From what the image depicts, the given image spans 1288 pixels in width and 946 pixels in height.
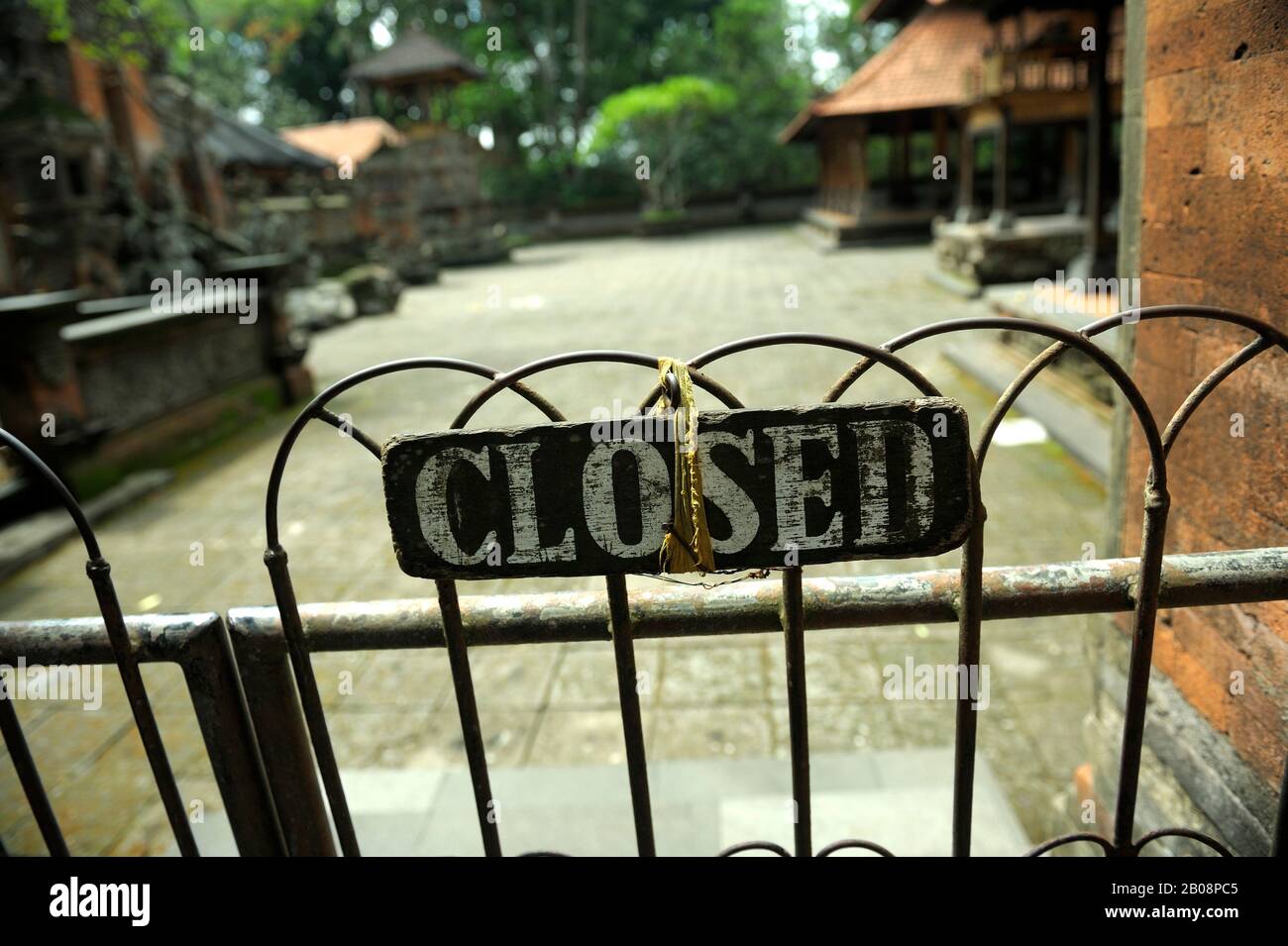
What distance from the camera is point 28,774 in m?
1.48

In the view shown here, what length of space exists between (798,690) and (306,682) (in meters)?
0.75

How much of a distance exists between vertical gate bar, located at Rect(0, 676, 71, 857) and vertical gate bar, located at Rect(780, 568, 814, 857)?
3.92 feet

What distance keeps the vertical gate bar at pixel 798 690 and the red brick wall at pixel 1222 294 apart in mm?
964

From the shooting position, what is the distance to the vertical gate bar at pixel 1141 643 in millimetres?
1225

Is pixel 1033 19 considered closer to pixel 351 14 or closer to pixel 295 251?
pixel 295 251

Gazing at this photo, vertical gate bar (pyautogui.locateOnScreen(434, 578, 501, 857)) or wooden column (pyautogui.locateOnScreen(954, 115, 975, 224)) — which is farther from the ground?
wooden column (pyautogui.locateOnScreen(954, 115, 975, 224))

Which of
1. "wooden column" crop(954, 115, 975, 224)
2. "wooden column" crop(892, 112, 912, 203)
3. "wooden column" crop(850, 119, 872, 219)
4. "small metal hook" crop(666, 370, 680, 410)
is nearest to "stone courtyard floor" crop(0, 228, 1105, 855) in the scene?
"small metal hook" crop(666, 370, 680, 410)

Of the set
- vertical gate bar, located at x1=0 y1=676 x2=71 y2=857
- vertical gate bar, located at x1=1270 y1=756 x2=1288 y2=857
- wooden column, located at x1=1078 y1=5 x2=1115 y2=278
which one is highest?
wooden column, located at x1=1078 y1=5 x2=1115 y2=278

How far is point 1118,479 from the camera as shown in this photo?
2.42 metres

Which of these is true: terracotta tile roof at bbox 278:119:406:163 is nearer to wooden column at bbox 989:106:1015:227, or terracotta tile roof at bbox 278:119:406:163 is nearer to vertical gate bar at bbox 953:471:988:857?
wooden column at bbox 989:106:1015:227

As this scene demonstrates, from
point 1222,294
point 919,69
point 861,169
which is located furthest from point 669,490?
point 861,169

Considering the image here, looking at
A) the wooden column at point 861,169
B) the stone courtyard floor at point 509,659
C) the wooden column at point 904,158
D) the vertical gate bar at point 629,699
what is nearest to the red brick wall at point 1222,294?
the stone courtyard floor at point 509,659

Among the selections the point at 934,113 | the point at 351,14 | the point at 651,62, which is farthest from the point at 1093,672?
the point at 351,14

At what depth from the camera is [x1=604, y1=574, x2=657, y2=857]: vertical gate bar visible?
125 cm
